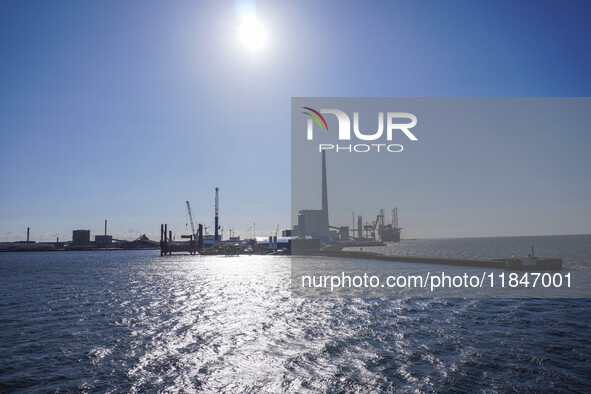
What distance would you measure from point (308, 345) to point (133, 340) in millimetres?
12183

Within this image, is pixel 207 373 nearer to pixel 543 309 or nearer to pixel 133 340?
pixel 133 340

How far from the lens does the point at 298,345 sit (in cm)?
2388

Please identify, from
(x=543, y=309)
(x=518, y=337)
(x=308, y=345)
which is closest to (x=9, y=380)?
(x=308, y=345)

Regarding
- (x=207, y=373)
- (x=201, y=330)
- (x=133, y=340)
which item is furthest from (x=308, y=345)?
(x=133, y=340)

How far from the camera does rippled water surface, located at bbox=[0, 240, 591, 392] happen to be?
58.9ft

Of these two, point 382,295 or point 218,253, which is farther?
point 218,253

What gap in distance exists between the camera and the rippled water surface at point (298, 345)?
706 inches

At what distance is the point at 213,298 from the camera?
45.1 meters

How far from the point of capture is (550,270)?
6669cm

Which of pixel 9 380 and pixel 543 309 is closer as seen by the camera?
pixel 9 380

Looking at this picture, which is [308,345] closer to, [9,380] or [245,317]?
[245,317]

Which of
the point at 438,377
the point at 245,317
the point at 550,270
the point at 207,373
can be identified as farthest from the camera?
the point at 550,270

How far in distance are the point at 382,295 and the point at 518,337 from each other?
19.2m

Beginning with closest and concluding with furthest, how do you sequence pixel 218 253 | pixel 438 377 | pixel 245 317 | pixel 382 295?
1. pixel 438 377
2. pixel 245 317
3. pixel 382 295
4. pixel 218 253
